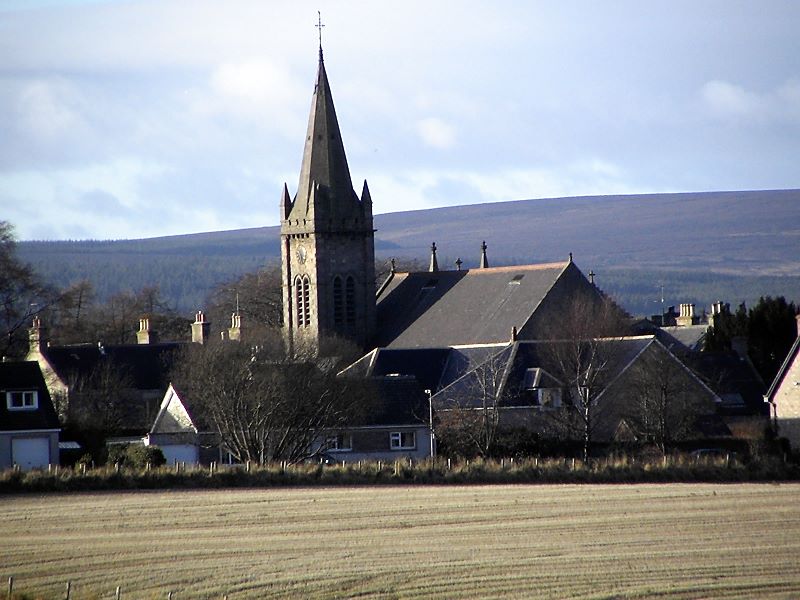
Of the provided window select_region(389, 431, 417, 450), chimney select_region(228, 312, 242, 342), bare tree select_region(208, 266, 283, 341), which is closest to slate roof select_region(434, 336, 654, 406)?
window select_region(389, 431, 417, 450)

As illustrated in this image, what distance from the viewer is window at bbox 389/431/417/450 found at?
6320cm

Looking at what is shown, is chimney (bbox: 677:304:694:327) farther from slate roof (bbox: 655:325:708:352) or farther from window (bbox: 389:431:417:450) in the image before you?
window (bbox: 389:431:417:450)

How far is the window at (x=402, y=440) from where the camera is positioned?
6320 centimetres

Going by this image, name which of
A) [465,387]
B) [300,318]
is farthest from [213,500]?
[300,318]

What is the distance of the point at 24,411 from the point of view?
58469mm

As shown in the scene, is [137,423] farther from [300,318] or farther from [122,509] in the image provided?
[122,509]

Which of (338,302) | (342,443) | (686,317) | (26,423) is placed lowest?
(342,443)

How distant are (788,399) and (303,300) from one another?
31.9m

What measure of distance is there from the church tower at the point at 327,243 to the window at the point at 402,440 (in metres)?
23.0

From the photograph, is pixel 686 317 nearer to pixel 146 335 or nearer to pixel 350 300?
pixel 350 300

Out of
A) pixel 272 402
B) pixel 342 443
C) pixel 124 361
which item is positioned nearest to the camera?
pixel 272 402

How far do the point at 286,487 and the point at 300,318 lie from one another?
142 ft

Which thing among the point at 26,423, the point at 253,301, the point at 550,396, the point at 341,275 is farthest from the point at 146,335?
the point at 26,423

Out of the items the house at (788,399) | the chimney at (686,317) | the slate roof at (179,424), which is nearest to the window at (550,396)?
the house at (788,399)
